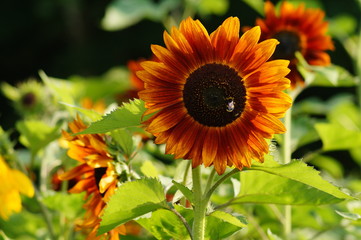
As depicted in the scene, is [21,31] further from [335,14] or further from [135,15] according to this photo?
[135,15]

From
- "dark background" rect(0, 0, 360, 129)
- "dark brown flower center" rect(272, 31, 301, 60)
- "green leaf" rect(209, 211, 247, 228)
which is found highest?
"dark background" rect(0, 0, 360, 129)

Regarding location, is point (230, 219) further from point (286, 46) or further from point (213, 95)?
point (286, 46)

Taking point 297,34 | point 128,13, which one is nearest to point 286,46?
point 297,34

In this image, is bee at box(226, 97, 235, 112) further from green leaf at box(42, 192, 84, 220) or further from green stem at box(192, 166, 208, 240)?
green leaf at box(42, 192, 84, 220)

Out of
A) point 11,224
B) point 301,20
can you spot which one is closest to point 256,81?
point 301,20

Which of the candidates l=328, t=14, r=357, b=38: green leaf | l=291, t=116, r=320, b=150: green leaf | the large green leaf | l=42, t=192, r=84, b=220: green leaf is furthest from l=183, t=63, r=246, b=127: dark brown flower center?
l=328, t=14, r=357, b=38: green leaf

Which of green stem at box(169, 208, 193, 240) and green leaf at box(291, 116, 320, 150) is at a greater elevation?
green leaf at box(291, 116, 320, 150)
